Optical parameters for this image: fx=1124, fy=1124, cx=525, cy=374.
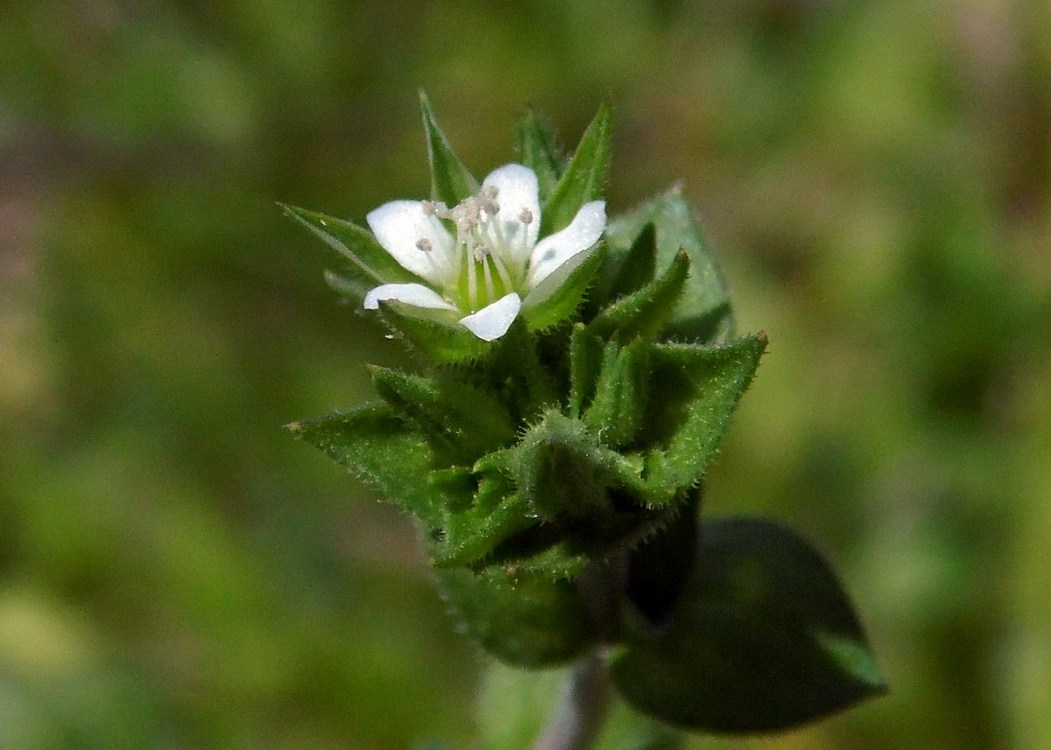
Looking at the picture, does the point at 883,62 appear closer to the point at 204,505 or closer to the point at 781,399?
the point at 781,399

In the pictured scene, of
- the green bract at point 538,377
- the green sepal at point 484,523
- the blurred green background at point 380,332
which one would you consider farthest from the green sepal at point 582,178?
the blurred green background at point 380,332

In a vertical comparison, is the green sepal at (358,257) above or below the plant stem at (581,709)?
above

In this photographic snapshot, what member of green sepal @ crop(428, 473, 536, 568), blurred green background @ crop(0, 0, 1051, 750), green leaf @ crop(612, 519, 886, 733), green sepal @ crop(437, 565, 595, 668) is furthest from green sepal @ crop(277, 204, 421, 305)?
blurred green background @ crop(0, 0, 1051, 750)

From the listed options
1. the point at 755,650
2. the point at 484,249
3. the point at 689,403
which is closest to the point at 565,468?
the point at 689,403

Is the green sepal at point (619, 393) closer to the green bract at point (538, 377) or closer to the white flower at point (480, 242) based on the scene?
the green bract at point (538, 377)

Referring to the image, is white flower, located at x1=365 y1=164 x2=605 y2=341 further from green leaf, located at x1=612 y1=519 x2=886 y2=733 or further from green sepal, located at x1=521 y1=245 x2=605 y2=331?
green leaf, located at x1=612 y1=519 x2=886 y2=733

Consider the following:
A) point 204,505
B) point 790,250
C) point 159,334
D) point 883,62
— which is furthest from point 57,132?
point 883,62
